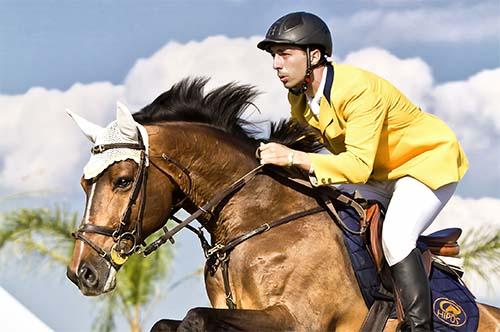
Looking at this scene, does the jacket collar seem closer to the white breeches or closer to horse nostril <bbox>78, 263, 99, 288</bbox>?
the white breeches

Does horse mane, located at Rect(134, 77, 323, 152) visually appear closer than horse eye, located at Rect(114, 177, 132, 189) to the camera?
No

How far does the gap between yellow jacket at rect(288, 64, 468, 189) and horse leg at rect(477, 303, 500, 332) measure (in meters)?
0.79

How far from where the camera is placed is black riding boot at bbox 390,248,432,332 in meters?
5.05

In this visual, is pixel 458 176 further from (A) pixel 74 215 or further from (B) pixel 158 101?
(A) pixel 74 215

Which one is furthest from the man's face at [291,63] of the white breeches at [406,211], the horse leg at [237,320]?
the horse leg at [237,320]

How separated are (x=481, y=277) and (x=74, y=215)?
13.0 feet

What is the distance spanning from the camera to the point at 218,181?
5.24 m

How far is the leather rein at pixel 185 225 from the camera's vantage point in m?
4.89

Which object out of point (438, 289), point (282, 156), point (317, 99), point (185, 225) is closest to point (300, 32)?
point (317, 99)

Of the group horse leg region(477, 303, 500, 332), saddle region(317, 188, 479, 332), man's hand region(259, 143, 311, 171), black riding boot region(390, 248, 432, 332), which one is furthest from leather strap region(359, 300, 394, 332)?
man's hand region(259, 143, 311, 171)

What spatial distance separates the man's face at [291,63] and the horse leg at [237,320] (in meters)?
1.16

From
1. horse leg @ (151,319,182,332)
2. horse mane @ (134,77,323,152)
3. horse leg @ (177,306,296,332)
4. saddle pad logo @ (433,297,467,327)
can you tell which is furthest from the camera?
horse mane @ (134,77,323,152)

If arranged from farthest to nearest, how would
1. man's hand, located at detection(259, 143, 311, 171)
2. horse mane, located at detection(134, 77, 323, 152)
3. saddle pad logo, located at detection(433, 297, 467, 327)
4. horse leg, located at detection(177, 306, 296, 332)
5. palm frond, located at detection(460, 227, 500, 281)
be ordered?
palm frond, located at detection(460, 227, 500, 281)
horse mane, located at detection(134, 77, 323, 152)
saddle pad logo, located at detection(433, 297, 467, 327)
man's hand, located at detection(259, 143, 311, 171)
horse leg, located at detection(177, 306, 296, 332)

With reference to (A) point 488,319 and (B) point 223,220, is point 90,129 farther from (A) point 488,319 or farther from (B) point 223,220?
(A) point 488,319
